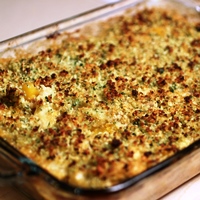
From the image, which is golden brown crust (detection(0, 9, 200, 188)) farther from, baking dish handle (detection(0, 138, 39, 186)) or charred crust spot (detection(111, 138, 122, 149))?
baking dish handle (detection(0, 138, 39, 186))

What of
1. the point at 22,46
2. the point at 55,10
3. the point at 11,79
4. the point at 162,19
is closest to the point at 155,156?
the point at 11,79

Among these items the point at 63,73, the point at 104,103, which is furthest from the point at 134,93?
the point at 63,73

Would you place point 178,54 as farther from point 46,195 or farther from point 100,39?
point 46,195

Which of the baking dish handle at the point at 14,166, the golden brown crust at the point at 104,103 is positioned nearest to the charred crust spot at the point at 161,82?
the golden brown crust at the point at 104,103

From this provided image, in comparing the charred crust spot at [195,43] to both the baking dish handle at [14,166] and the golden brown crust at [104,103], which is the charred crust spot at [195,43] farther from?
the baking dish handle at [14,166]

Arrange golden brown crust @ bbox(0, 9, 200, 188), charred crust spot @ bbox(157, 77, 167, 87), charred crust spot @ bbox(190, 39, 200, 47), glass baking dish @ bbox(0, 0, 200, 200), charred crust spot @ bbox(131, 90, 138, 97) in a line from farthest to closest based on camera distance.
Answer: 1. charred crust spot @ bbox(190, 39, 200, 47)
2. charred crust spot @ bbox(157, 77, 167, 87)
3. charred crust spot @ bbox(131, 90, 138, 97)
4. golden brown crust @ bbox(0, 9, 200, 188)
5. glass baking dish @ bbox(0, 0, 200, 200)

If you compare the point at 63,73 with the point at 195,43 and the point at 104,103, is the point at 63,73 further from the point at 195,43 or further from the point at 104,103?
the point at 195,43

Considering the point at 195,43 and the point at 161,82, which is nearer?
the point at 161,82

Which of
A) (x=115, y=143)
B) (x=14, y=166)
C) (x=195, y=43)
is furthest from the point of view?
(x=195, y=43)

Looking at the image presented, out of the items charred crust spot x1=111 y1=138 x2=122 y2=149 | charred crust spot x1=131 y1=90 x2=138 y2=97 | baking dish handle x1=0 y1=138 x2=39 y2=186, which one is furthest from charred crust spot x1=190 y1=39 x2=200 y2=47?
baking dish handle x1=0 y1=138 x2=39 y2=186
